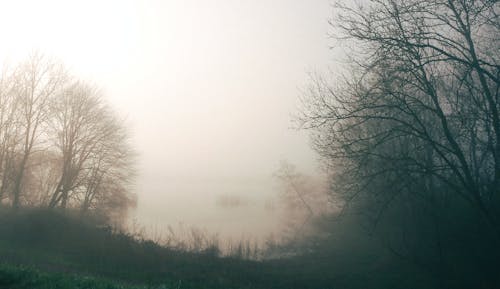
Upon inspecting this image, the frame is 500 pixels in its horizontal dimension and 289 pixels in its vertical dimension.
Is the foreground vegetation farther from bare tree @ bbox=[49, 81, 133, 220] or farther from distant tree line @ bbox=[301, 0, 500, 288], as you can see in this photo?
bare tree @ bbox=[49, 81, 133, 220]

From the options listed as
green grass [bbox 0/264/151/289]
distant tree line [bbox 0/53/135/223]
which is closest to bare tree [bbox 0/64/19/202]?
distant tree line [bbox 0/53/135/223]

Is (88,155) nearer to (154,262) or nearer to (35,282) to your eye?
(154,262)

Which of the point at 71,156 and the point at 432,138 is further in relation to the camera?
the point at 71,156

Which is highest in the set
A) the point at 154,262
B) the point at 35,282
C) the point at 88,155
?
the point at 88,155

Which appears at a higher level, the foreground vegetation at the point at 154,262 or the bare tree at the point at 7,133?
the bare tree at the point at 7,133

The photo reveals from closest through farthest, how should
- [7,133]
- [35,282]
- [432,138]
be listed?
[35,282], [432,138], [7,133]

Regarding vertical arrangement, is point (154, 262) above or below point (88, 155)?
below

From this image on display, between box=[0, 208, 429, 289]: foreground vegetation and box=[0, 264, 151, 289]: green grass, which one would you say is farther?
box=[0, 208, 429, 289]: foreground vegetation

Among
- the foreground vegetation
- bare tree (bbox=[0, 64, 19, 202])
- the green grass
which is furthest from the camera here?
bare tree (bbox=[0, 64, 19, 202])

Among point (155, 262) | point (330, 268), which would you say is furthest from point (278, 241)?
point (155, 262)

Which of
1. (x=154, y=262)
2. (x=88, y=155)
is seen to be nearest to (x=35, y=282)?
(x=154, y=262)

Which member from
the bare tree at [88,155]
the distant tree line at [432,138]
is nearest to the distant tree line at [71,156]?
the bare tree at [88,155]

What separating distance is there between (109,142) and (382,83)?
31898mm

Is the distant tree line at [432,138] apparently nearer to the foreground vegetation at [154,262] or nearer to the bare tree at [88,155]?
the foreground vegetation at [154,262]
